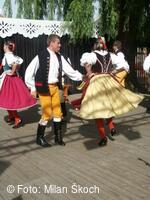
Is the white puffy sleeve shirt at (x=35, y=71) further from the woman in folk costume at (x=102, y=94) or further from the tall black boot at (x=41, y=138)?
the tall black boot at (x=41, y=138)

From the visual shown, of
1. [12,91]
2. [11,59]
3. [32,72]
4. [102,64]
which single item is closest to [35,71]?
[32,72]

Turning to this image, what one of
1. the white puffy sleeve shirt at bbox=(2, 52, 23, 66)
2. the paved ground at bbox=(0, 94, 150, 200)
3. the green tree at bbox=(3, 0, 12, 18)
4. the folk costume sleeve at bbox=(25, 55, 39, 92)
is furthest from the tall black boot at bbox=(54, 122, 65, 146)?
the green tree at bbox=(3, 0, 12, 18)

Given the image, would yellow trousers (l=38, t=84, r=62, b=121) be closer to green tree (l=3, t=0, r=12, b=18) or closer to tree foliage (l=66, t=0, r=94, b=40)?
tree foliage (l=66, t=0, r=94, b=40)

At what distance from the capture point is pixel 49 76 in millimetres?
6719

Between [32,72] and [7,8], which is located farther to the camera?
[7,8]

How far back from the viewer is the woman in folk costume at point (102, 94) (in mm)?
6562

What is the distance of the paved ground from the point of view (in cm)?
483

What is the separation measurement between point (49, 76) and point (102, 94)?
33.4 inches

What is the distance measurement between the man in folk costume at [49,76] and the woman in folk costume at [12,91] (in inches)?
64.4

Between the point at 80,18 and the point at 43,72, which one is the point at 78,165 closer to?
the point at 43,72


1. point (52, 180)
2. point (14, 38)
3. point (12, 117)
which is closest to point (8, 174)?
point (52, 180)

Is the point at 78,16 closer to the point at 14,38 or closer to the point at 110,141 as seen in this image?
the point at 14,38

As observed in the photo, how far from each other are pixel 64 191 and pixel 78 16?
882 cm

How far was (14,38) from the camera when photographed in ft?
41.1
